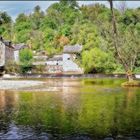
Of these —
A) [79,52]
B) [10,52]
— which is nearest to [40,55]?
[10,52]

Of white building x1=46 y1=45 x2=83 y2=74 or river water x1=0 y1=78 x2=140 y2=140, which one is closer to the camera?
river water x1=0 y1=78 x2=140 y2=140

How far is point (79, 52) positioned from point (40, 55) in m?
23.0

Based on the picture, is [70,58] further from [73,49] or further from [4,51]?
[4,51]

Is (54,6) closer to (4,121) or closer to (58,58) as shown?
(58,58)

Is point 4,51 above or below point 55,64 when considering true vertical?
above

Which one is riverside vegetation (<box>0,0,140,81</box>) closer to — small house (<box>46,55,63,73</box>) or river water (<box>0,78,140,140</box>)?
small house (<box>46,55,63,73</box>)

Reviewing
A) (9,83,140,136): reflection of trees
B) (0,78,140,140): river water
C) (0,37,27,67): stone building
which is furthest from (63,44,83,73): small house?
(0,78,140,140): river water

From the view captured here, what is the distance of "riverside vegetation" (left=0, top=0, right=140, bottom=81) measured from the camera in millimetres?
96188

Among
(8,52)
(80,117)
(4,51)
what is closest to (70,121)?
(80,117)

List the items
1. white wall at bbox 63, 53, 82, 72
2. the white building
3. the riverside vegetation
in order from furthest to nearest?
white wall at bbox 63, 53, 82, 72 < the white building < the riverside vegetation

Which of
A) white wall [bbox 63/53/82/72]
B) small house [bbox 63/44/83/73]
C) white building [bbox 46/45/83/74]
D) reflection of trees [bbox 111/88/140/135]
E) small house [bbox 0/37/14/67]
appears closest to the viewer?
reflection of trees [bbox 111/88/140/135]

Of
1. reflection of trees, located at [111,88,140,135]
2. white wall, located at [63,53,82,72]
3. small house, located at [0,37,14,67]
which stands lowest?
reflection of trees, located at [111,88,140,135]

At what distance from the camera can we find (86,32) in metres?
122

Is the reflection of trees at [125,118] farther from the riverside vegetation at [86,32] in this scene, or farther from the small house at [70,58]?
the small house at [70,58]
